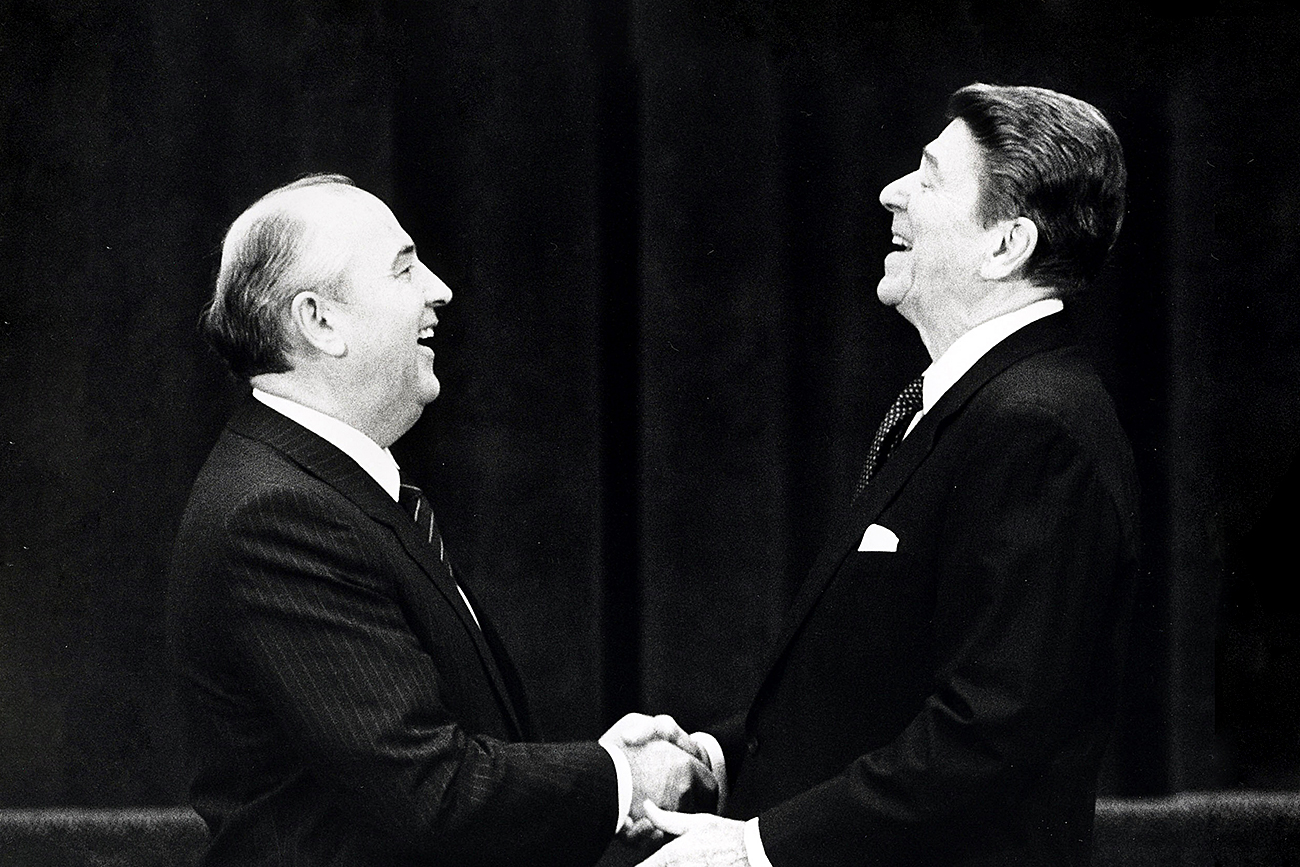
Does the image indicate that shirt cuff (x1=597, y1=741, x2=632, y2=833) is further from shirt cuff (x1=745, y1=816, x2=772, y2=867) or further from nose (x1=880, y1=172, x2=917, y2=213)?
nose (x1=880, y1=172, x2=917, y2=213)

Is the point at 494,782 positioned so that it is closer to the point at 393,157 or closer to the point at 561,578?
the point at 561,578

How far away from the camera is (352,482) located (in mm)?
2168

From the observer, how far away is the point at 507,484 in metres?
2.95

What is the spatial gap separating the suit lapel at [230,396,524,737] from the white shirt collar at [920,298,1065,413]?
785 mm

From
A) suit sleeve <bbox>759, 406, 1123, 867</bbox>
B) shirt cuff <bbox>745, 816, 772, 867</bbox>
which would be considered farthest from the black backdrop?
suit sleeve <bbox>759, 406, 1123, 867</bbox>

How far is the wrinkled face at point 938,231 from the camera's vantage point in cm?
220

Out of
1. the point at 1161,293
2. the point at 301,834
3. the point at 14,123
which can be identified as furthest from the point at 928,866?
the point at 14,123

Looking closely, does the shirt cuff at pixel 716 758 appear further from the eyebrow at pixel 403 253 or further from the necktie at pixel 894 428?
the eyebrow at pixel 403 253

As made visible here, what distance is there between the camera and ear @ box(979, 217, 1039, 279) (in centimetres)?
214

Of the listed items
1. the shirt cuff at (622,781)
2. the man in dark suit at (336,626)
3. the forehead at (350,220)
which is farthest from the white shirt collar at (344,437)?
the shirt cuff at (622,781)

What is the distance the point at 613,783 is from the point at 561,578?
0.80 m

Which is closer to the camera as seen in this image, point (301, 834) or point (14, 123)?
point (301, 834)

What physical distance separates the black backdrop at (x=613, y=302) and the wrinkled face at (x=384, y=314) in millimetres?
519

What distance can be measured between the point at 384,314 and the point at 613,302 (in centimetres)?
71
